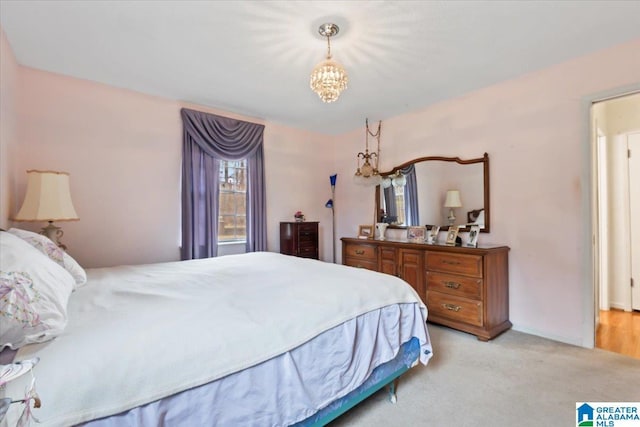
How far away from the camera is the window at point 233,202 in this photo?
371 cm

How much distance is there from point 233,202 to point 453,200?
8.85 feet

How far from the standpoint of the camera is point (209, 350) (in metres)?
1.03

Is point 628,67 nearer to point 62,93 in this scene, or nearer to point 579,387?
point 579,387

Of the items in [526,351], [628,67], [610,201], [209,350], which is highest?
[628,67]

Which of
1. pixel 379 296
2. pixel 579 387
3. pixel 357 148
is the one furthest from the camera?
pixel 357 148

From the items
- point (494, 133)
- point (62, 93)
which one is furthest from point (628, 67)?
point (62, 93)

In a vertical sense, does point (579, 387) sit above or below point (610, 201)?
below

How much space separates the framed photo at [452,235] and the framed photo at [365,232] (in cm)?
107

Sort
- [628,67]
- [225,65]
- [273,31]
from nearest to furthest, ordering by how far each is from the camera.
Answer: [273,31], [628,67], [225,65]

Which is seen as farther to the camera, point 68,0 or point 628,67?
point 628,67

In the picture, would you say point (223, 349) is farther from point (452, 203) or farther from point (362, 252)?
point (452, 203)

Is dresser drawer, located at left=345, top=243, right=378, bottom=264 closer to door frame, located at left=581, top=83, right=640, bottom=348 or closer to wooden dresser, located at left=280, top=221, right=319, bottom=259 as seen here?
wooden dresser, located at left=280, top=221, right=319, bottom=259

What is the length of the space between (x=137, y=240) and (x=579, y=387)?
12.7 feet

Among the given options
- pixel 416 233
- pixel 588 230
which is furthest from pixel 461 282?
pixel 588 230
